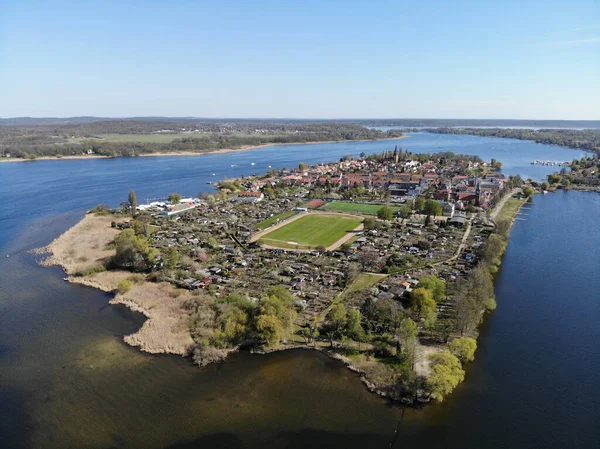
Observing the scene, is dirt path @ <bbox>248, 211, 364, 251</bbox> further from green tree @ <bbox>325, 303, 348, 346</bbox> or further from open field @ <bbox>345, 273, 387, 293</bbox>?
green tree @ <bbox>325, 303, 348, 346</bbox>

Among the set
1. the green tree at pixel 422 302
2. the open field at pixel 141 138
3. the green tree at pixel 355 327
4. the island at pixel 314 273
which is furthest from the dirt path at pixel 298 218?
the open field at pixel 141 138

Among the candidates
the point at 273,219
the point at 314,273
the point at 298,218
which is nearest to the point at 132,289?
the point at 314,273

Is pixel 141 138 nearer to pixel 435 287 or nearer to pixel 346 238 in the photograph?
pixel 346 238

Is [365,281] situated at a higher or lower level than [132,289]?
higher

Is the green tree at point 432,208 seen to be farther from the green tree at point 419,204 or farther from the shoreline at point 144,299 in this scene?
the shoreline at point 144,299

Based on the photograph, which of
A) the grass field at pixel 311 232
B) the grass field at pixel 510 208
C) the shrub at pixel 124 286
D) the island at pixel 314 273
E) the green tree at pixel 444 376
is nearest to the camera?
the green tree at pixel 444 376

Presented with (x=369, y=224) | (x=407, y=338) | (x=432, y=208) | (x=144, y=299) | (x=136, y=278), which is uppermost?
(x=432, y=208)

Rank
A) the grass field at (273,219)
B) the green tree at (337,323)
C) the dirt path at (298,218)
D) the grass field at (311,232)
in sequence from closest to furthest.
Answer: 1. the green tree at (337,323)
2. the dirt path at (298,218)
3. the grass field at (311,232)
4. the grass field at (273,219)
